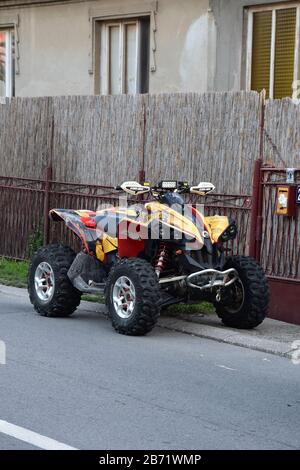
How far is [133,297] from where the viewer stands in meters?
9.23

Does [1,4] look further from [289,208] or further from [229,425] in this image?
[229,425]

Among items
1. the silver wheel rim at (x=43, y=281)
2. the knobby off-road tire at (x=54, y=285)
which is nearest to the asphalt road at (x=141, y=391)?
the knobby off-road tire at (x=54, y=285)

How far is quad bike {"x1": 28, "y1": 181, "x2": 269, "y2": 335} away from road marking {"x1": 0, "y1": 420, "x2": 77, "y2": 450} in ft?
10.1

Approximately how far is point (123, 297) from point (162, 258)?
65cm

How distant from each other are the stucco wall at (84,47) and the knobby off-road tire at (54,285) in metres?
5.50

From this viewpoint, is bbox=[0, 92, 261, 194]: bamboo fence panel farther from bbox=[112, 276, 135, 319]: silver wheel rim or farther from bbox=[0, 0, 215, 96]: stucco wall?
bbox=[112, 276, 135, 319]: silver wheel rim

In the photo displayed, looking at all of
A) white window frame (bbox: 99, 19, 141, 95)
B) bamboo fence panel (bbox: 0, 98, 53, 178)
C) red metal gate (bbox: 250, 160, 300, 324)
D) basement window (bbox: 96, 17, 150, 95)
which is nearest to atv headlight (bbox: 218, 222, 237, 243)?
red metal gate (bbox: 250, 160, 300, 324)

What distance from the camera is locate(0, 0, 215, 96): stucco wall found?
1480cm

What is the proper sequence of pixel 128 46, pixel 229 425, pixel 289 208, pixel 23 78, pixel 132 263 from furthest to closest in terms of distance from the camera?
pixel 23 78 → pixel 128 46 → pixel 289 208 → pixel 132 263 → pixel 229 425

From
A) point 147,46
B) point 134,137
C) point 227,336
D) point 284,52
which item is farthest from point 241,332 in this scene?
point 147,46

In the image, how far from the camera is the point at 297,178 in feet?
34.4

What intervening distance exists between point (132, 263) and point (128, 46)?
835 cm

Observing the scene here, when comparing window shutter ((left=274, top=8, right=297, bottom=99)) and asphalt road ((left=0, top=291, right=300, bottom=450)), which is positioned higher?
window shutter ((left=274, top=8, right=297, bottom=99))
